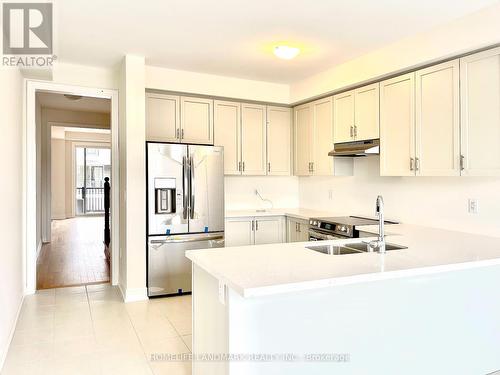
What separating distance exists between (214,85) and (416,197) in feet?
8.75

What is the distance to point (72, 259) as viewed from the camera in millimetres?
6074

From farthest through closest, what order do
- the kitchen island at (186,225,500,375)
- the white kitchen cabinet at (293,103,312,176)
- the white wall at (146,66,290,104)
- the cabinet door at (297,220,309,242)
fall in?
the white kitchen cabinet at (293,103,312,176), the cabinet door at (297,220,309,242), the white wall at (146,66,290,104), the kitchen island at (186,225,500,375)

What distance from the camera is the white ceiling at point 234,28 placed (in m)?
2.79

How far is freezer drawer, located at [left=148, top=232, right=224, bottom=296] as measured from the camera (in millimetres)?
4082

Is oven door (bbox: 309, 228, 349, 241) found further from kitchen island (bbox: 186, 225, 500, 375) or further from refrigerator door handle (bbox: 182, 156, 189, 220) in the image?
refrigerator door handle (bbox: 182, 156, 189, 220)

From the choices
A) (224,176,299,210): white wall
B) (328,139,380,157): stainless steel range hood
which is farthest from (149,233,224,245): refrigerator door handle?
(328,139,380,157): stainless steel range hood

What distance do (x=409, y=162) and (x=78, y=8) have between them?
3.06 m

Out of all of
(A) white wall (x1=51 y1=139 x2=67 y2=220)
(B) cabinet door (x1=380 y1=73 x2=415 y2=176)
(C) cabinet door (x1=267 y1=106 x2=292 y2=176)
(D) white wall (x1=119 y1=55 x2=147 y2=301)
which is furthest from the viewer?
(A) white wall (x1=51 y1=139 x2=67 y2=220)

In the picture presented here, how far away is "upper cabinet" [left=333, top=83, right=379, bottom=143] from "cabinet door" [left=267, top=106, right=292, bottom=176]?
98cm

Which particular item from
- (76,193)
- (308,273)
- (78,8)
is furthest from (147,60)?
(76,193)

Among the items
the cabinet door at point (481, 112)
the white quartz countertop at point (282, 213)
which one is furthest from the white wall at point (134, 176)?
the cabinet door at point (481, 112)

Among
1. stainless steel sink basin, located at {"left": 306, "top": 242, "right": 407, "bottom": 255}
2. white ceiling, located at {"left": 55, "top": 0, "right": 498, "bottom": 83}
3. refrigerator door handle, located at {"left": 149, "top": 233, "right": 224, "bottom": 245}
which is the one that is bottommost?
refrigerator door handle, located at {"left": 149, "top": 233, "right": 224, "bottom": 245}

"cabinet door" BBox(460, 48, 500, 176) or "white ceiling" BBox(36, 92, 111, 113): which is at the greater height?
"white ceiling" BBox(36, 92, 111, 113)

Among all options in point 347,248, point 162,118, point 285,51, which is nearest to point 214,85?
point 162,118
